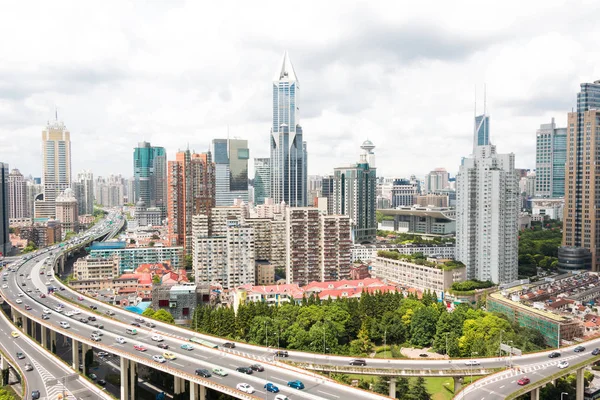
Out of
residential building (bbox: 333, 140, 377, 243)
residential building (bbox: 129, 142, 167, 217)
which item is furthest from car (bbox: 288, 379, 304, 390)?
residential building (bbox: 129, 142, 167, 217)

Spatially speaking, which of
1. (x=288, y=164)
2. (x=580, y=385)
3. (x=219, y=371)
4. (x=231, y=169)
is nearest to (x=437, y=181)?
(x=231, y=169)

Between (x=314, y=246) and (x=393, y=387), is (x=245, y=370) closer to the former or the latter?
(x=393, y=387)

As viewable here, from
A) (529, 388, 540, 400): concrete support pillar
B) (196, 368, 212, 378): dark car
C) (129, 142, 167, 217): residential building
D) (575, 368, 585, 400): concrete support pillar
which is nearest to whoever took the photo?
(196, 368, 212, 378): dark car

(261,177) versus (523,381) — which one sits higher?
(261,177)

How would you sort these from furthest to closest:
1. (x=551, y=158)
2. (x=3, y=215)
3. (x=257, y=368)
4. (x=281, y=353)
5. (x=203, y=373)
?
(x=551, y=158) → (x=3, y=215) → (x=281, y=353) → (x=257, y=368) → (x=203, y=373)

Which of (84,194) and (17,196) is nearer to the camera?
(17,196)

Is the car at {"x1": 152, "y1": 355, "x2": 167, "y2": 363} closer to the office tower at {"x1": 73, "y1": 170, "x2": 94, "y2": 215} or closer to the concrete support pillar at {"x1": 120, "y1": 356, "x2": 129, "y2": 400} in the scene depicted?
the concrete support pillar at {"x1": 120, "y1": 356, "x2": 129, "y2": 400}
